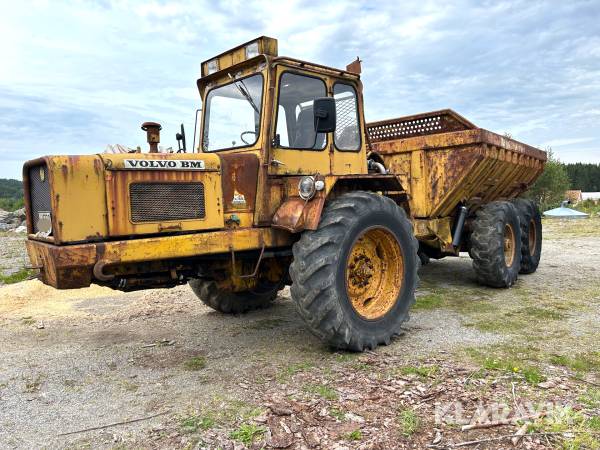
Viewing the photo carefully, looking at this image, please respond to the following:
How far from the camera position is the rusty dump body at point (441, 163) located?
6905 mm

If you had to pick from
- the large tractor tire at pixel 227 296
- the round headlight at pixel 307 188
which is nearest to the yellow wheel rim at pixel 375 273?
the round headlight at pixel 307 188

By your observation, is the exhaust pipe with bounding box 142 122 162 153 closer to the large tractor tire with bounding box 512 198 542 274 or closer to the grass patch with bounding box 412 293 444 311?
the grass patch with bounding box 412 293 444 311

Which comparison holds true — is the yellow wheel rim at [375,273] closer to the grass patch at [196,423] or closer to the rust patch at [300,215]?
the rust patch at [300,215]

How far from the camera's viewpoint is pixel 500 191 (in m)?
8.49

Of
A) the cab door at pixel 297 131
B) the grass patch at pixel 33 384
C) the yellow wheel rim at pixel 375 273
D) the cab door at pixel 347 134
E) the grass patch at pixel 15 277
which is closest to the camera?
the grass patch at pixel 33 384

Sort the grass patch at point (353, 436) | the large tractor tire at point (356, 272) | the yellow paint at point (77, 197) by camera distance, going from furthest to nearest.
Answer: the large tractor tire at point (356, 272)
the yellow paint at point (77, 197)
the grass patch at point (353, 436)

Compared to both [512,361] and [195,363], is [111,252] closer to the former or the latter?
[195,363]

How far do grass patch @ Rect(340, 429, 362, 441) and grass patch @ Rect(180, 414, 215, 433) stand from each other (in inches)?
33.8

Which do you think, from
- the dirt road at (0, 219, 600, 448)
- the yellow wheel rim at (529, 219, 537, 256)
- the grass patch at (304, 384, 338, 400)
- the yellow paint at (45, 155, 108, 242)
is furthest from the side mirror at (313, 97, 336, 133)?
the yellow wheel rim at (529, 219, 537, 256)

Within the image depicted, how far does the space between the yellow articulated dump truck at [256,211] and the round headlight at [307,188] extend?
0.07 feet

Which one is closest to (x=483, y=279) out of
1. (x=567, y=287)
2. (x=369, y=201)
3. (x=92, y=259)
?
(x=567, y=287)

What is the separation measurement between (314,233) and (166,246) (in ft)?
4.12

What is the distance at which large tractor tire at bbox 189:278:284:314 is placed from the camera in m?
6.09

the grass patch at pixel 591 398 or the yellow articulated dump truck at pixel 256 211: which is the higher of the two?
the yellow articulated dump truck at pixel 256 211
